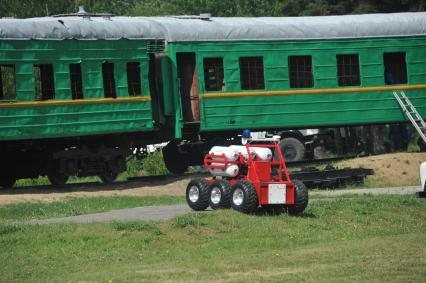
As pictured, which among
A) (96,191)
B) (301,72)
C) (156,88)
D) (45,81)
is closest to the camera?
(96,191)

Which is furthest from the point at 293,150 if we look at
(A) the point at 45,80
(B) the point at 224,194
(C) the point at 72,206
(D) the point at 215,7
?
(D) the point at 215,7

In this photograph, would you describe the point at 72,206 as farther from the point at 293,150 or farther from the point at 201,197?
the point at 293,150

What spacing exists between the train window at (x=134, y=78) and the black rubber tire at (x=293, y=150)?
604 centimetres

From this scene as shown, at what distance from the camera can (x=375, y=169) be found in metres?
30.3

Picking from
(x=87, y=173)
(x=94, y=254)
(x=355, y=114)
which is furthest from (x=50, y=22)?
(x=94, y=254)

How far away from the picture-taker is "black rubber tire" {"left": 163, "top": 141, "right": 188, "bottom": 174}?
110 feet

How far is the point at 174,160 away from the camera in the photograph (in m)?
34.0

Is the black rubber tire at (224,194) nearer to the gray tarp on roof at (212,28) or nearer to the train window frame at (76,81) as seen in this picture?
the train window frame at (76,81)

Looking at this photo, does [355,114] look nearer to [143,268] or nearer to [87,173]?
[87,173]

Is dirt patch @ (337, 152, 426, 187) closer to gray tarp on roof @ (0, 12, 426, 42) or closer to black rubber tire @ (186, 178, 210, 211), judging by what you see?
gray tarp on roof @ (0, 12, 426, 42)

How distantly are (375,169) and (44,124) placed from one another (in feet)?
28.4

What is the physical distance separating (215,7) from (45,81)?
45000 millimetres

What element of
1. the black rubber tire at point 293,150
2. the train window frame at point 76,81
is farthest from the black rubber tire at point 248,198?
the black rubber tire at point 293,150

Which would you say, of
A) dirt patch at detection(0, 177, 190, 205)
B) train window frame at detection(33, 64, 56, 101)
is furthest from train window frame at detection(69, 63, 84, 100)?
dirt patch at detection(0, 177, 190, 205)
